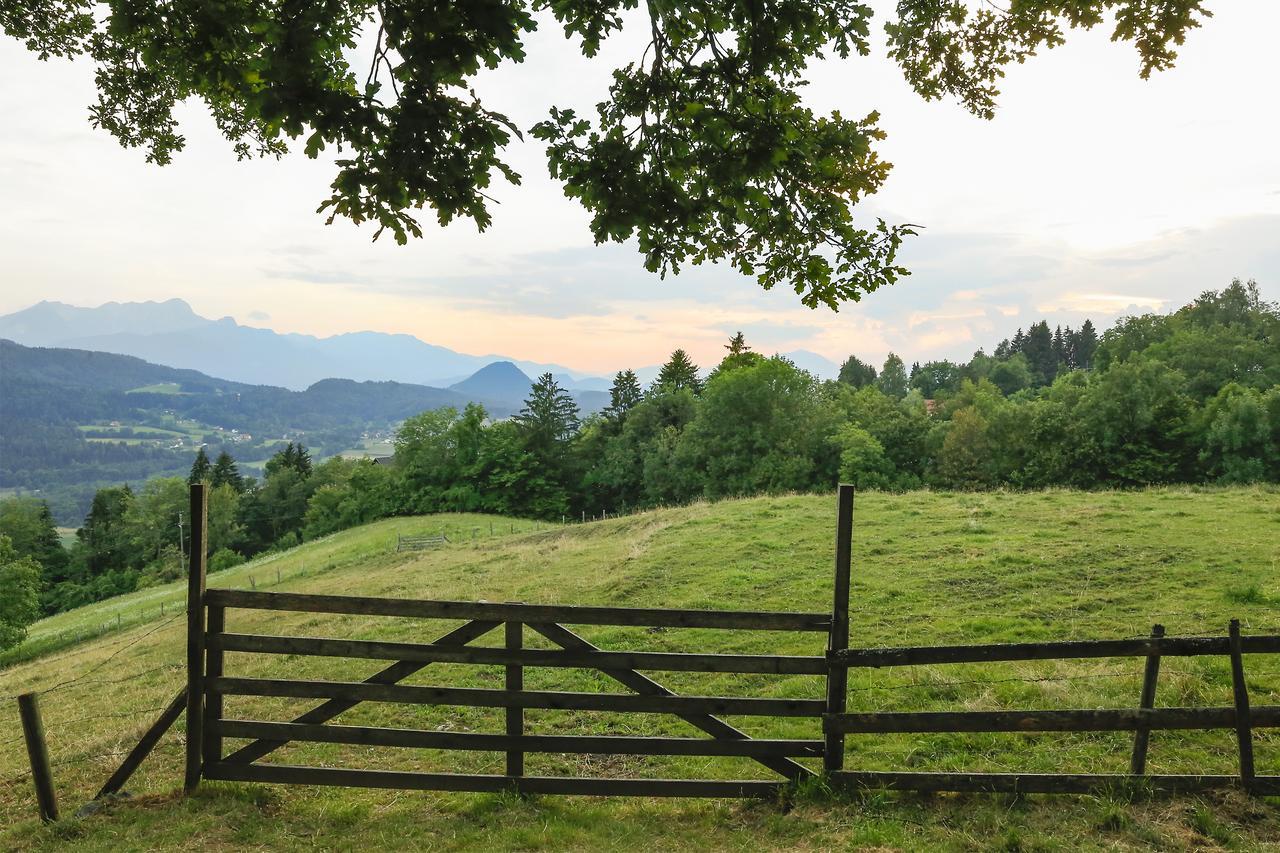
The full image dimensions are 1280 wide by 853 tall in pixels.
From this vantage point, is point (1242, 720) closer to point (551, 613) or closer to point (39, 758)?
point (551, 613)

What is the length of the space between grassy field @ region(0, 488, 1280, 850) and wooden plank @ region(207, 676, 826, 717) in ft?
2.66

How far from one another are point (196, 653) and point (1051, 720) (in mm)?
7587

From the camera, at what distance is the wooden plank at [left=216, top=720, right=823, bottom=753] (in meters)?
6.27

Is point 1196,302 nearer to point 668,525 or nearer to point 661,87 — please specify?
point 668,525

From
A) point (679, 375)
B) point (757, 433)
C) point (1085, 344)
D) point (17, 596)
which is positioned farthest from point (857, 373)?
point (17, 596)

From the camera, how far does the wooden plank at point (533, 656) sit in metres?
6.14

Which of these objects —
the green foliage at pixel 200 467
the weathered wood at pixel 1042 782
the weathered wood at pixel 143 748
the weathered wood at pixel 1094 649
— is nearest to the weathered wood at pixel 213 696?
the weathered wood at pixel 143 748

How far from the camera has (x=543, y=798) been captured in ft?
20.9

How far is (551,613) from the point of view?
6184mm

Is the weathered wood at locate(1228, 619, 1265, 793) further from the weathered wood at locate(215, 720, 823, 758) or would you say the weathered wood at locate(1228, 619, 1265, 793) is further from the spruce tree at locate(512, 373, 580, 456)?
the spruce tree at locate(512, 373, 580, 456)

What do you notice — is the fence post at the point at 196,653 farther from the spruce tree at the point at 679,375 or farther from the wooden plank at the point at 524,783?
the spruce tree at the point at 679,375

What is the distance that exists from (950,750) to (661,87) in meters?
6.85

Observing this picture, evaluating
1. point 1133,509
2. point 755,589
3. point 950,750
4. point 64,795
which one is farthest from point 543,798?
point 1133,509

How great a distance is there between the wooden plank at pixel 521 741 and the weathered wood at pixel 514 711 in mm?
73
